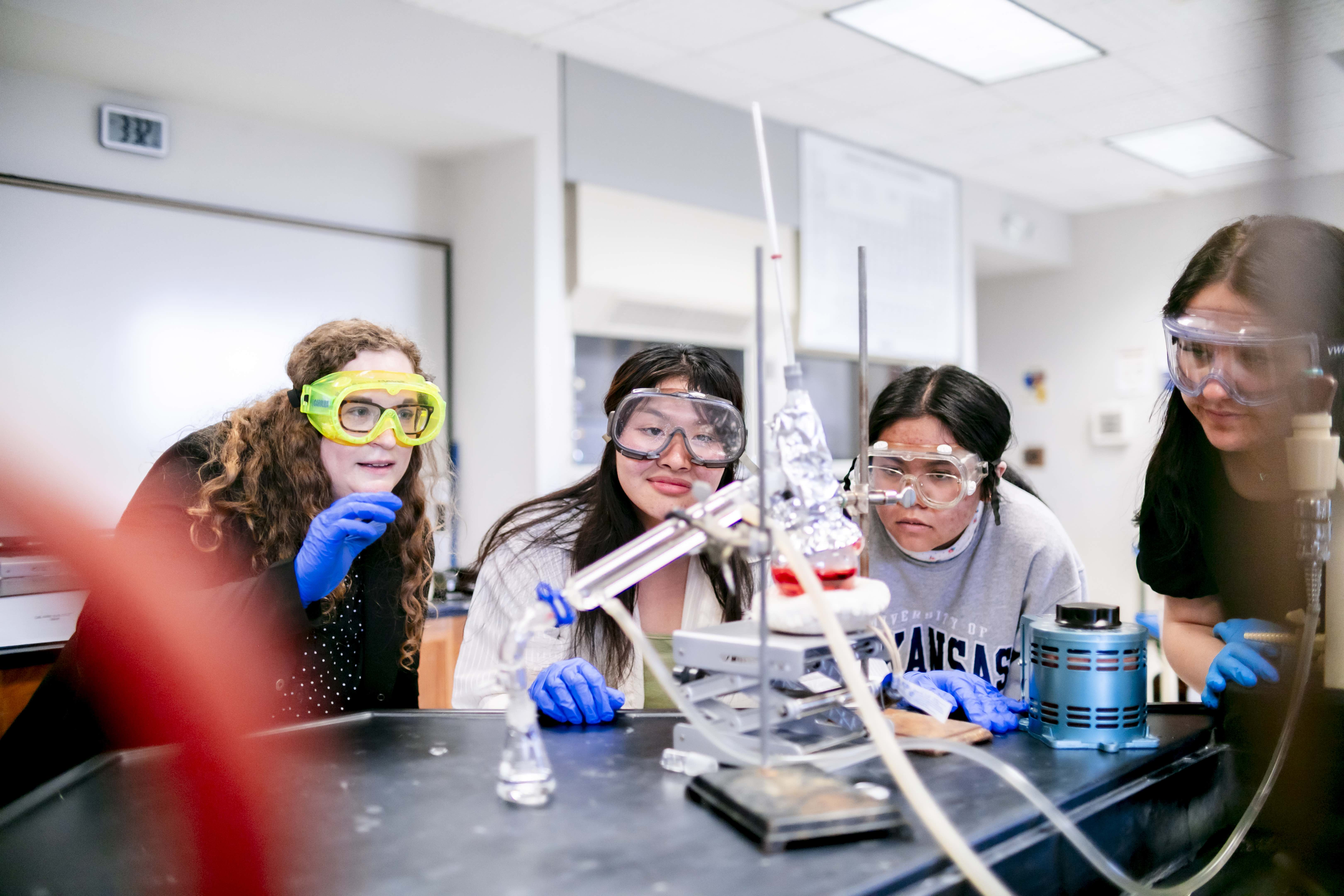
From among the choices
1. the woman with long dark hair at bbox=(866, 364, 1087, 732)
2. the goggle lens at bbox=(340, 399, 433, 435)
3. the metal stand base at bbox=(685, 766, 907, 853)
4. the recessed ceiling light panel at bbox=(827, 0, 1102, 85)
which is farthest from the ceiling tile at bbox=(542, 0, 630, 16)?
the metal stand base at bbox=(685, 766, 907, 853)

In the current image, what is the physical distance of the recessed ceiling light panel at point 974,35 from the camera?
335 cm

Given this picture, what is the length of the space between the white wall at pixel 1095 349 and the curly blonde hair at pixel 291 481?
478 cm

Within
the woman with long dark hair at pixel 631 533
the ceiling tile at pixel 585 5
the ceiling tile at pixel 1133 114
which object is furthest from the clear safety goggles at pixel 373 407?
the ceiling tile at pixel 1133 114

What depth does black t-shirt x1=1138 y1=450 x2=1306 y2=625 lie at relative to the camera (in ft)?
4.28

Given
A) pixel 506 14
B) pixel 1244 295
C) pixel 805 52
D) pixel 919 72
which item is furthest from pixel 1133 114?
pixel 1244 295

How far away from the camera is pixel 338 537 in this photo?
4.55 feet

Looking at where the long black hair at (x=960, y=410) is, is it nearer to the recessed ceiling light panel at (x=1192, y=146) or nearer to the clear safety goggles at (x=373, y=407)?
the clear safety goggles at (x=373, y=407)

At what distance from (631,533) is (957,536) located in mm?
622

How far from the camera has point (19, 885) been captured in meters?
0.70

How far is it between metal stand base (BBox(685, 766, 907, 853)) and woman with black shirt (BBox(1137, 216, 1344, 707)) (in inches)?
18.7

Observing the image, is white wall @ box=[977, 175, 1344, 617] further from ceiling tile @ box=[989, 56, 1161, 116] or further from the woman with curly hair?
the woman with curly hair

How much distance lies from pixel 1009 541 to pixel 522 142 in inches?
98.8

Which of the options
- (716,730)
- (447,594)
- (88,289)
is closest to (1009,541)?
(716,730)

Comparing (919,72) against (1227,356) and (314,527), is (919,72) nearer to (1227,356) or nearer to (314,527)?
(1227,356)
